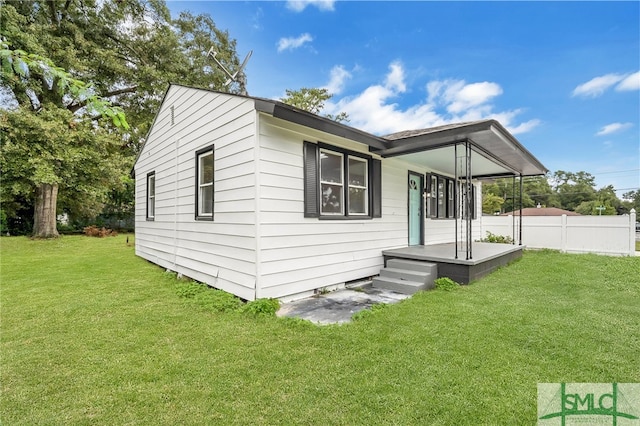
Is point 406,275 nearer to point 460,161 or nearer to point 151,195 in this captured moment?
point 460,161

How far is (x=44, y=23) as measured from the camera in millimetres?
11617

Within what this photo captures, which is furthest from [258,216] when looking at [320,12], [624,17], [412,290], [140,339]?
[624,17]

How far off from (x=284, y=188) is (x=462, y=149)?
13.4ft

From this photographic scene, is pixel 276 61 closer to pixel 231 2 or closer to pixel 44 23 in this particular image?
pixel 231 2

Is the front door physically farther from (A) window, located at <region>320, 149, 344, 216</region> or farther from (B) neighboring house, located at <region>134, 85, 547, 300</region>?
(A) window, located at <region>320, 149, 344, 216</region>

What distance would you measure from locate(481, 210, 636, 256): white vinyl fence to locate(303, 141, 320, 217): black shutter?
8.89m

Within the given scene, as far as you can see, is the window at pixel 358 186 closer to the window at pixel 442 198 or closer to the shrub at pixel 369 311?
the shrub at pixel 369 311

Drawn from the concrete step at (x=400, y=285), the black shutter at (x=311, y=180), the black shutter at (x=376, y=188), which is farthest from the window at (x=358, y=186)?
the concrete step at (x=400, y=285)

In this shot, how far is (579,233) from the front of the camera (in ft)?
30.5

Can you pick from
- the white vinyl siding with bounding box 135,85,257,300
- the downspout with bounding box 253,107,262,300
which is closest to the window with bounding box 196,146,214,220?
the white vinyl siding with bounding box 135,85,257,300

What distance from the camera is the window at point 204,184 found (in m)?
5.46

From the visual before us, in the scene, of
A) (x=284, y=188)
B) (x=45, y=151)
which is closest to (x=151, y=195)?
(x=284, y=188)

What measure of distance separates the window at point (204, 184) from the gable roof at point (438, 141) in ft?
3.91

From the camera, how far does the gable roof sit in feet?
14.2
